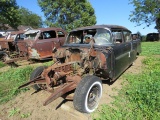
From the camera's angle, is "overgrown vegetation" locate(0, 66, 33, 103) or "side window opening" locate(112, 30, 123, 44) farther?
"side window opening" locate(112, 30, 123, 44)

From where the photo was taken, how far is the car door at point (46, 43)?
345 inches

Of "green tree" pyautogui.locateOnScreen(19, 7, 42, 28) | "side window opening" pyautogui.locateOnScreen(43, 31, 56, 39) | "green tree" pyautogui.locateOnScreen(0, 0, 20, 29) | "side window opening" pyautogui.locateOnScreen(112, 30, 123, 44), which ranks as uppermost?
"green tree" pyautogui.locateOnScreen(19, 7, 42, 28)

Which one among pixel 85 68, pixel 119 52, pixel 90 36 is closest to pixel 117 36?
pixel 119 52

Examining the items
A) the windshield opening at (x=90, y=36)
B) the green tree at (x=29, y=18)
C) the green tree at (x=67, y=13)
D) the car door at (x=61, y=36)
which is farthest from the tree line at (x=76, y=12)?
the green tree at (x=29, y=18)

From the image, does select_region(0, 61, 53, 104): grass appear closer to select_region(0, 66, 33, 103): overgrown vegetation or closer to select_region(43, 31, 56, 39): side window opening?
select_region(0, 66, 33, 103): overgrown vegetation

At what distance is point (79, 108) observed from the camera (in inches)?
131

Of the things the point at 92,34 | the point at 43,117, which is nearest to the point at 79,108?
the point at 43,117

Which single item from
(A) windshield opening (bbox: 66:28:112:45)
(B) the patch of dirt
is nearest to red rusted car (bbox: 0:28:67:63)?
(A) windshield opening (bbox: 66:28:112:45)

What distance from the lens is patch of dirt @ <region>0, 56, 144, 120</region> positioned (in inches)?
137

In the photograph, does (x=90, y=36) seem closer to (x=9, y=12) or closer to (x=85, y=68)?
(x=85, y=68)

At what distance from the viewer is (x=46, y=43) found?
9031 millimetres

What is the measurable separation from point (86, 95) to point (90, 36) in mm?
2373

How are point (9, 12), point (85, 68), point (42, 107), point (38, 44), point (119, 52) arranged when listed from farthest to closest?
point (9, 12) < point (38, 44) < point (119, 52) < point (85, 68) < point (42, 107)

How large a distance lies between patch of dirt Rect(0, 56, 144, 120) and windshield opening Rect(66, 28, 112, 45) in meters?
1.40
